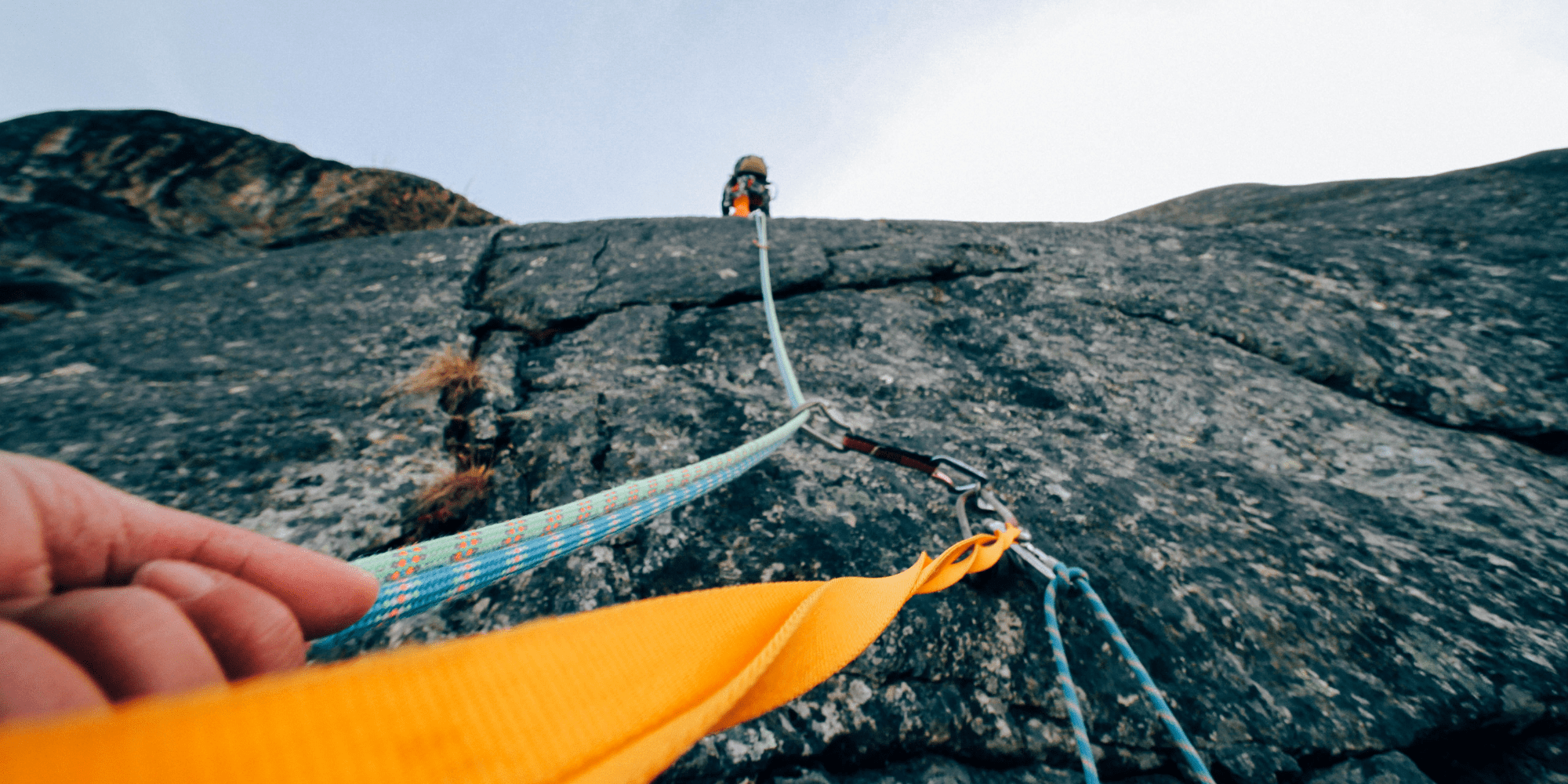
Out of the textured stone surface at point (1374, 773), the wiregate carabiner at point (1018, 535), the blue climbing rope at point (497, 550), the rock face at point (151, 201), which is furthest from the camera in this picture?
the rock face at point (151, 201)

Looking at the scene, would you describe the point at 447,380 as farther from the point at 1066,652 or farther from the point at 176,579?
the point at 1066,652

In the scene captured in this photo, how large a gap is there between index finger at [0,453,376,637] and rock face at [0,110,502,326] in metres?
3.14

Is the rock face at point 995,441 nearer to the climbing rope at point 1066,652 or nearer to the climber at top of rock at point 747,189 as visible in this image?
the climbing rope at point 1066,652

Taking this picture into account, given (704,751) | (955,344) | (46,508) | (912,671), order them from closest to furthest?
(46,508) → (704,751) → (912,671) → (955,344)

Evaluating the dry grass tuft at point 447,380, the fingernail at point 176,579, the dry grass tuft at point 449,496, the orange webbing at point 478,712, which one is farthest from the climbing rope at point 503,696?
the dry grass tuft at point 447,380

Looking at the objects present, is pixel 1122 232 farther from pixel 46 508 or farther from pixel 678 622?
pixel 46 508

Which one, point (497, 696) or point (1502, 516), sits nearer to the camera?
point (497, 696)

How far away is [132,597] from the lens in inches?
15.1

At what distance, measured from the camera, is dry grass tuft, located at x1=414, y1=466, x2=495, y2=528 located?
1.35m

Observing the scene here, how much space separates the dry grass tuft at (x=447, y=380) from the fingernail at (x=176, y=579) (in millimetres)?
1402

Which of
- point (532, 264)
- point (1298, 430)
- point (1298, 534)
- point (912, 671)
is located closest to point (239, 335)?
Answer: point (532, 264)

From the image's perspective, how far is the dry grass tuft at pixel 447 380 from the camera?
1.79 meters

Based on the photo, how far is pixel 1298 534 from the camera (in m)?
1.37

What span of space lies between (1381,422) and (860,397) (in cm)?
194
